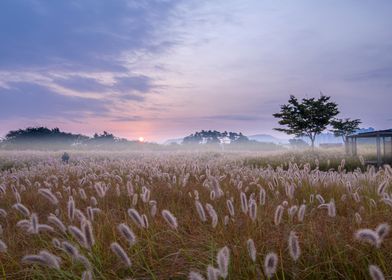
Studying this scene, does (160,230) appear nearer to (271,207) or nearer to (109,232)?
(109,232)

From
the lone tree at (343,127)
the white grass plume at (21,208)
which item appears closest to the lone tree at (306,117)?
the lone tree at (343,127)

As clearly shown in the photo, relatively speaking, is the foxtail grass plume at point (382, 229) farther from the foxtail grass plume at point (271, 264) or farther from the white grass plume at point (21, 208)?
the white grass plume at point (21, 208)

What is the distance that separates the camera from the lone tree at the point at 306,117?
38.4 m

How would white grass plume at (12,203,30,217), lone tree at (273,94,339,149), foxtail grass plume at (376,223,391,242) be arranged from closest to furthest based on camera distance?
1. foxtail grass plume at (376,223,391,242)
2. white grass plume at (12,203,30,217)
3. lone tree at (273,94,339,149)

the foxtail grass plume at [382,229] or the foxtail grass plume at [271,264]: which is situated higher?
the foxtail grass plume at [382,229]

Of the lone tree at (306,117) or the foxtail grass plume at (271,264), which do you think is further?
the lone tree at (306,117)

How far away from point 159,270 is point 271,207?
2029 millimetres

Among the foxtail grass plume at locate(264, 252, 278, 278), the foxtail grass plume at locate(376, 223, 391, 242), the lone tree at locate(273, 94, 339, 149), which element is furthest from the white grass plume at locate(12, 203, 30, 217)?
the lone tree at locate(273, 94, 339, 149)

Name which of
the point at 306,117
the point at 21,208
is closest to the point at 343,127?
the point at 306,117

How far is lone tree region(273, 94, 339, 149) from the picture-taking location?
38.4 meters

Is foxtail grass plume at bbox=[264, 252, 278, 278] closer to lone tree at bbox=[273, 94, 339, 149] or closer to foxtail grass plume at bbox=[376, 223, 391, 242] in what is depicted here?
foxtail grass plume at bbox=[376, 223, 391, 242]

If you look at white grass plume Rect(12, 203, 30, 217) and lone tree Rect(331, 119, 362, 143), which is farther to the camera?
lone tree Rect(331, 119, 362, 143)

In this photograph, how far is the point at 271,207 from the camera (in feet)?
15.0

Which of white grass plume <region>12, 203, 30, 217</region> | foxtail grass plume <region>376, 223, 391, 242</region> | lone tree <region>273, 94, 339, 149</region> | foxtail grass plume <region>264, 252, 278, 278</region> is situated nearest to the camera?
foxtail grass plume <region>264, 252, 278, 278</region>
